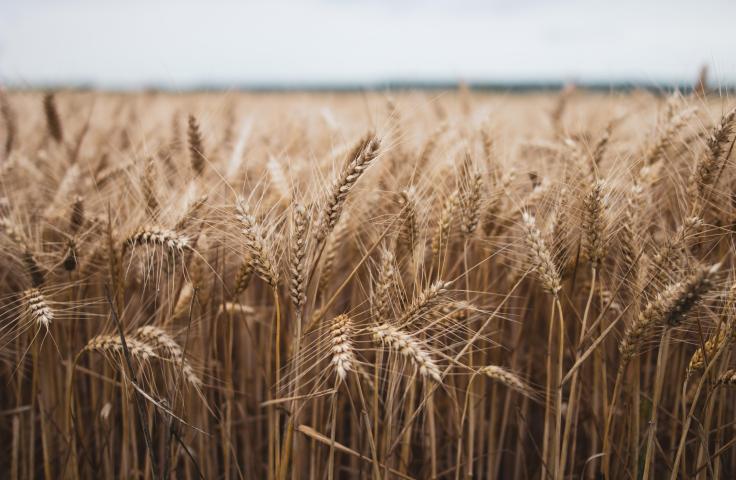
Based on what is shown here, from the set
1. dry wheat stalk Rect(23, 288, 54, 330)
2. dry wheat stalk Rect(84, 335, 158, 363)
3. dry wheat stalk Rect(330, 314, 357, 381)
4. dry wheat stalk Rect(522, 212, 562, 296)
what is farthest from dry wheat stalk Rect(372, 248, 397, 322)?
dry wheat stalk Rect(23, 288, 54, 330)

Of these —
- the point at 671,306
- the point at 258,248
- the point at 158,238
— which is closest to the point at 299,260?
the point at 258,248

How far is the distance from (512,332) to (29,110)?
5853mm

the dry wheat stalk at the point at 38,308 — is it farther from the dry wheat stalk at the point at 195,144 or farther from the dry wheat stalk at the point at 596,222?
the dry wheat stalk at the point at 596,222

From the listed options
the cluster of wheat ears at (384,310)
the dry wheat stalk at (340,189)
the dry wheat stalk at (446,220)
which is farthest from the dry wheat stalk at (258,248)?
the dry wheat stalk at (446,220)

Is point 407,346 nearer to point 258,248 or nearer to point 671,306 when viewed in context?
point 258,248

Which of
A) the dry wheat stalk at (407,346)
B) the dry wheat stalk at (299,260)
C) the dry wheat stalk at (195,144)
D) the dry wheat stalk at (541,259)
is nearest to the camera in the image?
the dry wheat stalk at (407,346)

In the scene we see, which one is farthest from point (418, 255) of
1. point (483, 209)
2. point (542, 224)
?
point (542, 224)

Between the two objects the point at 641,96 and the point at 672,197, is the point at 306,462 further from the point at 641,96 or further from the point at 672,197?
the point at 641,96

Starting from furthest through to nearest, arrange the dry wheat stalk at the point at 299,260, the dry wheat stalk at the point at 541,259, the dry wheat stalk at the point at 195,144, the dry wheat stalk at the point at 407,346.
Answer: the dry wheat stalk at the point at 195,144 → the dry wheat stalk at the point at 541,259 → the dry wheat stalk at the point at 299,260 → the dry wheat stalk at the point at 407,346

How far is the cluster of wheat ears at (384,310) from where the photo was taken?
1308mm

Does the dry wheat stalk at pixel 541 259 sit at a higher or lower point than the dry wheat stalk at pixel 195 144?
lower

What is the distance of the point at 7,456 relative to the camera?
6.93 ft

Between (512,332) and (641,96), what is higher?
(641,96)

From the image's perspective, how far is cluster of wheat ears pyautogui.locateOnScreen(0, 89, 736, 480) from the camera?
1308 mm
